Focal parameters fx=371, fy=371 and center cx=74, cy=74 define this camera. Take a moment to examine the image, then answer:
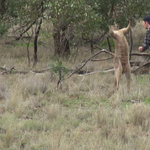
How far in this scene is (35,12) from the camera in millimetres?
13695

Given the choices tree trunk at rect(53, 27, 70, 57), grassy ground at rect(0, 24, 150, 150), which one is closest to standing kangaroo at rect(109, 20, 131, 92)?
grassy ground at rect(0, 24, 150, 150)

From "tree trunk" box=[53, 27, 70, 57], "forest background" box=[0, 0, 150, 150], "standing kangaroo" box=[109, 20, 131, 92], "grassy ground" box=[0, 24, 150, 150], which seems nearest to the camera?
"grassy ground" box=[0, 24, 150, 150]

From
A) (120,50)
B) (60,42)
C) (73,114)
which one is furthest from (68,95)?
(60,42)

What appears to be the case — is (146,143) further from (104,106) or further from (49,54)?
(49,54)

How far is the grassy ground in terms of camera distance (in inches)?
229

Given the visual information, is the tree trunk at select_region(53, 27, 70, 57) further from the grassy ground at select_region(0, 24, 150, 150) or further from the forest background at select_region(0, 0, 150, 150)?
the grassy ground at select_region(0, 24, 150, 150)

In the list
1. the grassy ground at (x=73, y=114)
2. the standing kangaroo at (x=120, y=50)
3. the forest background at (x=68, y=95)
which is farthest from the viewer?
the standing kangaroo at (x=120, y=50)

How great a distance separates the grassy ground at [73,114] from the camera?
5.82 m

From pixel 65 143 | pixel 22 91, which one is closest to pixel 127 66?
pixel 22 91

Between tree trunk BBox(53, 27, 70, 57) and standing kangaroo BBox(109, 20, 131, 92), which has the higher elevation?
standing kangaroo BBox(109, 20, 131, 92)

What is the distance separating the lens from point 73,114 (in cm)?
745

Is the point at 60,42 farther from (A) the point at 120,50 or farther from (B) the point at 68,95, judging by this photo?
(A) the point at 120,50

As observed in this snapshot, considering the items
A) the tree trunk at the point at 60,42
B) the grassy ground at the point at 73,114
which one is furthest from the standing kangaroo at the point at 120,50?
Answer: the tree trunk at the point at 60,42

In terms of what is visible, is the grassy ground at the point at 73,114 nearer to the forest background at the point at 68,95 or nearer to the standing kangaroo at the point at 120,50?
the forest background at the point at 68,95
